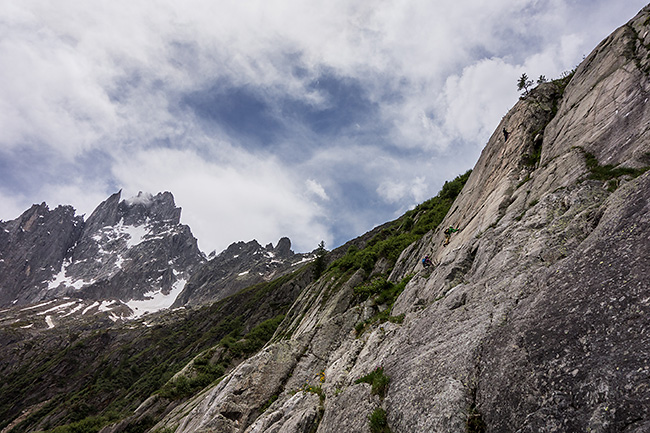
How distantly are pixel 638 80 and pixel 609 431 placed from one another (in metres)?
19.8

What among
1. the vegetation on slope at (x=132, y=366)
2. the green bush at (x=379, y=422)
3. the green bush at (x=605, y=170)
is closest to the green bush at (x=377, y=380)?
the green bush at (x=379, y=422)

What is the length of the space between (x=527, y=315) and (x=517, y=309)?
26.5 inches

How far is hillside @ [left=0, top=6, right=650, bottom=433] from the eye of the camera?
740 cm

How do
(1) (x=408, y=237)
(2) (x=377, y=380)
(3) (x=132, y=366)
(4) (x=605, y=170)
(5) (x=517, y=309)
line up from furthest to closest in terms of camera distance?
(3) (x=132, y=366) < (1) (x=408, y=237) < (4) (x=605, y=170) < (2) (x=377, y=380) < (5) (x=517, y=309)

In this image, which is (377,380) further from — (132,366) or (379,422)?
(132,366)

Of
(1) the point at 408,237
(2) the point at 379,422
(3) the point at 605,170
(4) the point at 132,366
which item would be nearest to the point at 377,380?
(2) the point at 379,422

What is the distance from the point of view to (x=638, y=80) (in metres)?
16.5

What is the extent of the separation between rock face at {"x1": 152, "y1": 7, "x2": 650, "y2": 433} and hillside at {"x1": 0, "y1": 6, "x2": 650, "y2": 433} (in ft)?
0.18

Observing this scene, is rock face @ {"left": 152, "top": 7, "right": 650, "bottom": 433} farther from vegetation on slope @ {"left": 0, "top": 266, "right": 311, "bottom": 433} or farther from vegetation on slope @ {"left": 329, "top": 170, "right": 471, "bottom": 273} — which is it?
vegetation on slope @ {"left": 0, "top": 266, "right": 311, "bottom": 433}

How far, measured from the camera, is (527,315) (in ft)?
31.6

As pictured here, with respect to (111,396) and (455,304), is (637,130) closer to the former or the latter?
(455,304)

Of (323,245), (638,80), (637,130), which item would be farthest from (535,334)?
(323,245)

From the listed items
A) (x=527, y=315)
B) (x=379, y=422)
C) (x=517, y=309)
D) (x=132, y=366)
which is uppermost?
(x=132, y=366)

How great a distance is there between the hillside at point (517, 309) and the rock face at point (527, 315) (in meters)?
0.05
